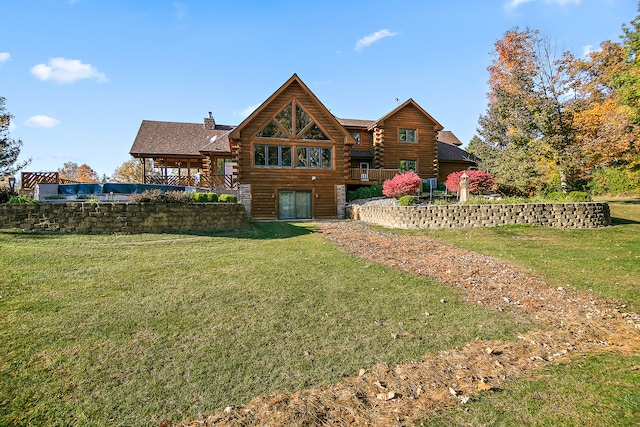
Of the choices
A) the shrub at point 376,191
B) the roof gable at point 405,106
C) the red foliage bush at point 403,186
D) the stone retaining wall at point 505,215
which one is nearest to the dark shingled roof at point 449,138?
the roof gable at point 405,106

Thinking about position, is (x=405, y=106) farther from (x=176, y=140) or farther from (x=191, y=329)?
(x=191, y=329)

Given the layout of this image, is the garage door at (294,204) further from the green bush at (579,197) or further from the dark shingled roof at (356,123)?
the green bush at (579,197)

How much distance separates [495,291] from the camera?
21.9 ft

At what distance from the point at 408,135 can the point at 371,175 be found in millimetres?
6543

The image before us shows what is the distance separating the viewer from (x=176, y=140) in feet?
87.2

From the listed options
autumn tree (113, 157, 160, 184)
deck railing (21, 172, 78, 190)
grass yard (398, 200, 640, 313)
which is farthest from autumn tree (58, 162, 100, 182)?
grass yard (398, 200, 640, 313)

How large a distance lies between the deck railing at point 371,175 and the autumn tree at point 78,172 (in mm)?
47849

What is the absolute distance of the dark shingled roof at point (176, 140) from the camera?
24.3 meters

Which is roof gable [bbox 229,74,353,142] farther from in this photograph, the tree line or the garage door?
the tree line

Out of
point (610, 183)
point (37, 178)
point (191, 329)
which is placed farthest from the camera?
point (610, 183)

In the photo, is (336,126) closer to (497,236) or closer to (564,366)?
(497,236)

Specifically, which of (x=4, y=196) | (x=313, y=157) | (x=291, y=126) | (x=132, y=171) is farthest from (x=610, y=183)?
(x=132, y=171)

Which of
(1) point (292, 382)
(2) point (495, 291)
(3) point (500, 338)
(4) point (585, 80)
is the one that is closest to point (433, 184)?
(4) point (585, 80)

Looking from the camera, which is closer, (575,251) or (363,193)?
(575,251)
